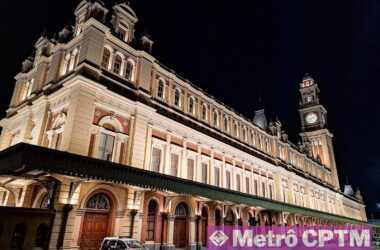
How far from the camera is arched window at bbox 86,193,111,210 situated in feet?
52.9

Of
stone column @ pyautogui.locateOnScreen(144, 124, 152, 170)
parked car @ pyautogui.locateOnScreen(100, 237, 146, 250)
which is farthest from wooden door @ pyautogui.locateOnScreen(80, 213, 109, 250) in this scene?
stone column @ pyautogui.locateOnScreen(144, 124, 152, 170)

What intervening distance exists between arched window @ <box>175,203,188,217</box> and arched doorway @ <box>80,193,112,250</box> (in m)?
6.81

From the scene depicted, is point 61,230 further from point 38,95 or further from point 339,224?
point 339,224

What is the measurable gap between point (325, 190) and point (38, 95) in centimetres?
5478

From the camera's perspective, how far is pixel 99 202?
Result: 16.6m

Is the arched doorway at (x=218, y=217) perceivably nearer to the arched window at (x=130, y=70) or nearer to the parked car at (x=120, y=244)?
the parked car at (x=120, y=244)

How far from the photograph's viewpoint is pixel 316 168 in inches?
2264

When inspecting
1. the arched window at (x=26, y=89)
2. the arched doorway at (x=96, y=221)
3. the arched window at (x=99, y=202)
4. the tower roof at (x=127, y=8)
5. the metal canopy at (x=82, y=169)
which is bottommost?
the arched doorway at (x=96, y=221)

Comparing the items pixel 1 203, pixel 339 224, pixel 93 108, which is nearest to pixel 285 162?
pixel 339 224

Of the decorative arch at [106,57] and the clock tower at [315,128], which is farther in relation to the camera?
the clock tower at [315,128]

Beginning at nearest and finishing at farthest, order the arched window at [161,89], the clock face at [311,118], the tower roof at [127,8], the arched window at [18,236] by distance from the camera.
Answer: the arched window at [18,236] < the tower roof at [127,8] < the arched window at [161,89] < the clock face at [311,118]

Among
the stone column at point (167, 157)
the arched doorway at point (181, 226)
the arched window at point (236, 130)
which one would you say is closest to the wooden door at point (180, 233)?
the arched doorway at point (181, 226)

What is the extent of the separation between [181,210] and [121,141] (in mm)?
8150

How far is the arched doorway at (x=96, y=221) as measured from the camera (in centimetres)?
1559
